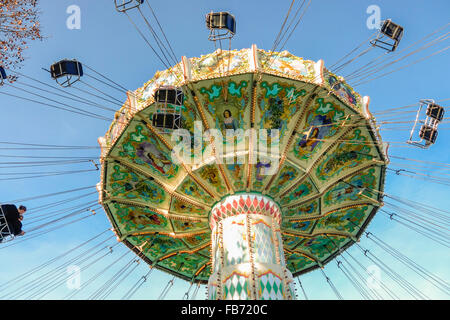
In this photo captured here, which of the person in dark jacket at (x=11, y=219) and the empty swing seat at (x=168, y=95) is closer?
the person in dark jacket at (x=11, y=219)

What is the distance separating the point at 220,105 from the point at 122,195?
4571 millimetres

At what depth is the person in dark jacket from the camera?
969 centimetres

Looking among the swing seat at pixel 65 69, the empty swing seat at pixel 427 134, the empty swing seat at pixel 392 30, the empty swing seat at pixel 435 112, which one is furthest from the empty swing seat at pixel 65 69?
the empty swing seat at pixel 435 112

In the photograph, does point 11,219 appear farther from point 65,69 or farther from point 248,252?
point 248,252

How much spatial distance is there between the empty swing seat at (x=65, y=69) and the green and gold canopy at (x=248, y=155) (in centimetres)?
194

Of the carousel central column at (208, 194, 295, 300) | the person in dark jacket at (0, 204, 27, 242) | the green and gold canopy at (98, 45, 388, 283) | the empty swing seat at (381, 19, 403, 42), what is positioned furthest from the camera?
the green and gold canopy at (98, 45, 388, 283)

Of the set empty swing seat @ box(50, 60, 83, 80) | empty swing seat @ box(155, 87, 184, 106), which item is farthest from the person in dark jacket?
empty swing seat @ box(155, 87, 184, 106)

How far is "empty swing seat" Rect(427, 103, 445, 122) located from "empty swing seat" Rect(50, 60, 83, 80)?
31.0ft

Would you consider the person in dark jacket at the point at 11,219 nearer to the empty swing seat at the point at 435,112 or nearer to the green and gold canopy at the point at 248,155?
the green and gold canopy at the point at 248,155

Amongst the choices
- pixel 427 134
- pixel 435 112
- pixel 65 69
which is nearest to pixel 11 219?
pixel 65 69

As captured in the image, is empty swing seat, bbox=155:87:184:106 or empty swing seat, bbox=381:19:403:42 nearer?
empty swing seat, bbox=155:87:184:106

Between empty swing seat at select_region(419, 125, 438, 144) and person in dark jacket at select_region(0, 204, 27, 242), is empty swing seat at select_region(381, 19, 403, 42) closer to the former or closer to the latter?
empty swing seat at select_region(419, 125, 438, 144)

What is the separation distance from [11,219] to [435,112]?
37.2 ft

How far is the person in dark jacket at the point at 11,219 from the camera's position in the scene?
9.69 m
